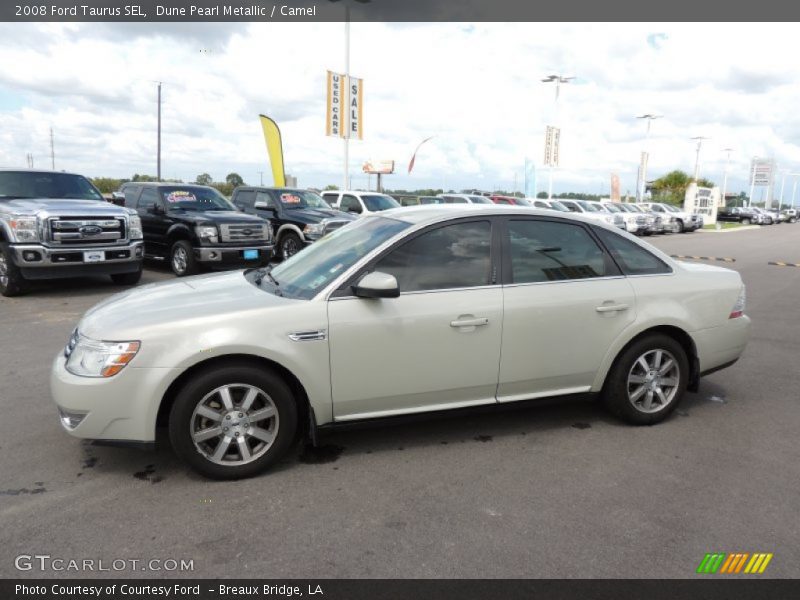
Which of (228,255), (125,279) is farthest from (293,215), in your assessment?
(125,279)

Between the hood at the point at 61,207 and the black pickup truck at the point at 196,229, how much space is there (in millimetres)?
1569

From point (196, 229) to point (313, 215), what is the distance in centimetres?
312

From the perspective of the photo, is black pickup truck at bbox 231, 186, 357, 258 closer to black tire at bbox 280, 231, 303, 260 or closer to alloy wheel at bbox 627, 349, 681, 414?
black tire at bbox 280, 231, 303, 260

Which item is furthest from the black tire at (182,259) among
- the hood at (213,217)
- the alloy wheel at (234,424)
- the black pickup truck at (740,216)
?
the black pickup truck at (740,216)

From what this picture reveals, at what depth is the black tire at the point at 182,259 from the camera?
1140 centimetres

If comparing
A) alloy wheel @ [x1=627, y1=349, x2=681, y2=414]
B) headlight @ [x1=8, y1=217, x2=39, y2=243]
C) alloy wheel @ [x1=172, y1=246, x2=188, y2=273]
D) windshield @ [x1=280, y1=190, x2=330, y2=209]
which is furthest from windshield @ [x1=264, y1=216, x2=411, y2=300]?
windshield @ [x1=280, y1=190, x2=330, y2=209]

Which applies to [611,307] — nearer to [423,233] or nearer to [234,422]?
[423,233]

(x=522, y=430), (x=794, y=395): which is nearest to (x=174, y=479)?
(x=522, y=430)

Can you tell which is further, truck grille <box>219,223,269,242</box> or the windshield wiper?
truck grille <box>219,223,269,242</box>

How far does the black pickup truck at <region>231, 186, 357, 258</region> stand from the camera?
13.3 m

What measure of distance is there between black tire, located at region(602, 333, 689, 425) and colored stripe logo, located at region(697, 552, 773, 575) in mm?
1527

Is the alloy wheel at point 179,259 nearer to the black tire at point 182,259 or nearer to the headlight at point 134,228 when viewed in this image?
the black tire at point 182,259

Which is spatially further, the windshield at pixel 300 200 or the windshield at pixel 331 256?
the windshield at pixel 300 200
